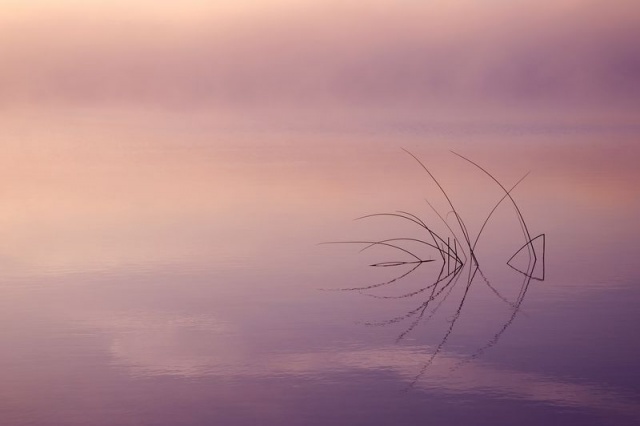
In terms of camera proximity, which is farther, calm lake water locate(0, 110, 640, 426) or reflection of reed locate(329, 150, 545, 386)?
reflection of reed locate(329, 150, 545, 386)

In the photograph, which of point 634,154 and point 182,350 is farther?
point 634,154

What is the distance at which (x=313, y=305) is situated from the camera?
5.36 m

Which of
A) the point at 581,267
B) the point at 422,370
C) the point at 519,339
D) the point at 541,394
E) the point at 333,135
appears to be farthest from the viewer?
the point at 333,135

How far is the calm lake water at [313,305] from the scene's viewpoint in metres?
3.90

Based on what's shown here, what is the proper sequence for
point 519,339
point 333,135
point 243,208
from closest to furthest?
point 519,339
point 243,208
point 333,135

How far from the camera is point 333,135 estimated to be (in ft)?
76.9

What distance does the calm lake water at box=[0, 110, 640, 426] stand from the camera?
12.8 feet

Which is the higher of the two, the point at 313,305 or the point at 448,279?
the point at 448,279

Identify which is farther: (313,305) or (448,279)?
(448,279)

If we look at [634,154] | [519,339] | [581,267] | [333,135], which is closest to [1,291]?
[519,339]

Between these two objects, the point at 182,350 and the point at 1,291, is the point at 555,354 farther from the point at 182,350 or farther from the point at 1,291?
the point at 1,291

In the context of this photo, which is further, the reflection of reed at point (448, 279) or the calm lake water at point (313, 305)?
the reflection of reed at point (448, 279)

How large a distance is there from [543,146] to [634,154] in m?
3.05

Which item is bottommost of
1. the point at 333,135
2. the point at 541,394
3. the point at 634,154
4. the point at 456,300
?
the point at 541,394
